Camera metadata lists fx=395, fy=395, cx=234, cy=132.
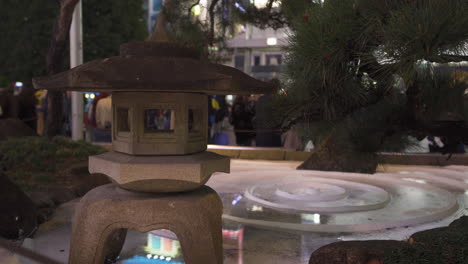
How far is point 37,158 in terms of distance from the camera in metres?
5.90

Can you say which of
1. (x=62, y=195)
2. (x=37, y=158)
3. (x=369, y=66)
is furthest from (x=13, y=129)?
(x=369, y=66)

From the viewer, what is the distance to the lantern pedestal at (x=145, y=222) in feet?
8.52

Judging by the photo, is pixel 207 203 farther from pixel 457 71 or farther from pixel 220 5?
pixel 220 5

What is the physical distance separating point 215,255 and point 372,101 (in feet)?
4.74

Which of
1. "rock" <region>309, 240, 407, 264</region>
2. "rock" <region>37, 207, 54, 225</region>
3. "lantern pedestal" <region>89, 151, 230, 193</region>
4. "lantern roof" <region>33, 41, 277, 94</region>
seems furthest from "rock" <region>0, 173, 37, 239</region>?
"rock" <region>309, 240, 407, 264</region>

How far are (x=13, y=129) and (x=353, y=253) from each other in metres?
6.78

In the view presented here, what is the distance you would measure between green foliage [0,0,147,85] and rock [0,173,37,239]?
A: 1294 centimetres

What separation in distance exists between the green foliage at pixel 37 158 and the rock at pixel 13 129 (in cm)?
81

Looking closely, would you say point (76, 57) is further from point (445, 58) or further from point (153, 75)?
point (445, 58)

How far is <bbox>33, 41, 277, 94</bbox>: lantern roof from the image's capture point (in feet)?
7.24

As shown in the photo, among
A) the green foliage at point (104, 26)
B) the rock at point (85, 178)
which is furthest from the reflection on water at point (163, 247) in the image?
the green foliage at point (104, 26)

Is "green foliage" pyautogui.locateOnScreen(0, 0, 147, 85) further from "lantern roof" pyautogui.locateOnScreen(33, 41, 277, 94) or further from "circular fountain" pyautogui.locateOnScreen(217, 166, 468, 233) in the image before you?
"lantern roof" pyautogui.locateOnScreen(33, 41, 277, 94)

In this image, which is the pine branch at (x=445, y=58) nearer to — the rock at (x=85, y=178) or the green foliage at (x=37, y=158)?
the rock at (x=85, y=178)

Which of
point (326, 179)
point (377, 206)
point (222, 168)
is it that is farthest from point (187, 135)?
point (326, 179)
